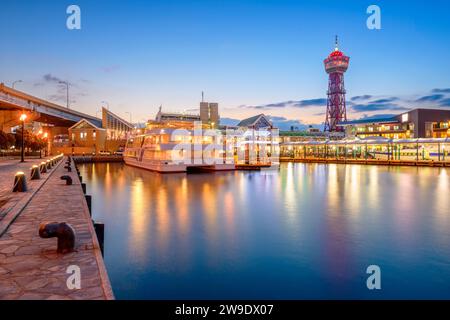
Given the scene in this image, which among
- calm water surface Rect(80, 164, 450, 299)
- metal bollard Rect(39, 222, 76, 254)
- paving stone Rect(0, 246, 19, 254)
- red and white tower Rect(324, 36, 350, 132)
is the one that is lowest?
calm water surface Rect(80, 164, 450, 299)

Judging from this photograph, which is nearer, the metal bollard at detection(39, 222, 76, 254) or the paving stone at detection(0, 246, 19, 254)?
the metal bollard at detection(39, 222, 76, 254)

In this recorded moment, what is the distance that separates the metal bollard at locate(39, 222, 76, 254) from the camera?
6.31 metres

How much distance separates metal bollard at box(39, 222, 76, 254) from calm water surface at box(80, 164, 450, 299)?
2263mm

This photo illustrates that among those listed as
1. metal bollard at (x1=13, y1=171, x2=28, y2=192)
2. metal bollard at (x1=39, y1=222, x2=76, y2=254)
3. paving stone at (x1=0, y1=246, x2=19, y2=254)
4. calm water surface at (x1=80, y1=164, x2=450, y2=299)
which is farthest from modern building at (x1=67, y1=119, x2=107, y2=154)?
metal bollard at (x1=39, y1=222, x2=76, y2=254)

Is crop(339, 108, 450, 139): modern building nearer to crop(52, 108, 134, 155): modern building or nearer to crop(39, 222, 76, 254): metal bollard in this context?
crop(52, 108, 134, 155): modern building

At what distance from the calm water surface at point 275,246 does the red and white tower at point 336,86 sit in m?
163

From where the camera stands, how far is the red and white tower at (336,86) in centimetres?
17662

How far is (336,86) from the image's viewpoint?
18012 cm

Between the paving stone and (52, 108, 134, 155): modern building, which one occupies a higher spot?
(52, 108, 134, 155): modern building

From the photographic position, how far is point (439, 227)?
48.8 ft
